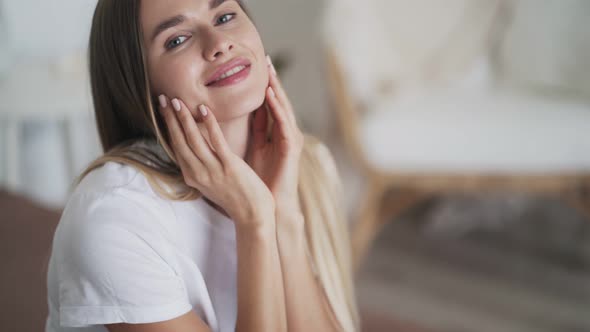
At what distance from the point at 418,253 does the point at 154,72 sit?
1614 millimetres

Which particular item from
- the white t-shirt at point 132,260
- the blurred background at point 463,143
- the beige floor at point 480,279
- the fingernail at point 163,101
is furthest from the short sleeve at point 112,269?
the beige floor at point 480,279

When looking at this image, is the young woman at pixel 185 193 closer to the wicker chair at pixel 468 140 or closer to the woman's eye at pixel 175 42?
the woman's eye at pixel 175 42

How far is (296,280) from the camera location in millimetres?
601

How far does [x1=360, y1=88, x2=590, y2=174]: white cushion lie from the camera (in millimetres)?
1509

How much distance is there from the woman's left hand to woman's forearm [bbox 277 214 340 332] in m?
0.02

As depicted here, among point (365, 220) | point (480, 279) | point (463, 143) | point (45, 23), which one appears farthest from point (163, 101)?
point (480, 279)

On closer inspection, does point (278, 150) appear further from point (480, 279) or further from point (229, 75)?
point (480, 279)

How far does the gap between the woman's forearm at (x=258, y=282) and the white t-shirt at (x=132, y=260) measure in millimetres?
46

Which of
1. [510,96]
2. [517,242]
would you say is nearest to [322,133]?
[510,96]

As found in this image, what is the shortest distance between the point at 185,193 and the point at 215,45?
0.19 meters

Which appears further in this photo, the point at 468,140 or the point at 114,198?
the point at 468,140

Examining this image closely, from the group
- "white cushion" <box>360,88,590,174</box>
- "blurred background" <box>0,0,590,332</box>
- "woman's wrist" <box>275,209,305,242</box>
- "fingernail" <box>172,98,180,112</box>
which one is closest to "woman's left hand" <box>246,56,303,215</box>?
"woman's wrist" <box>275,209,305,242</box>

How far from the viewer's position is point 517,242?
1968 millimetres

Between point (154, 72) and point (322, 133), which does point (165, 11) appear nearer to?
point (154, 72)
